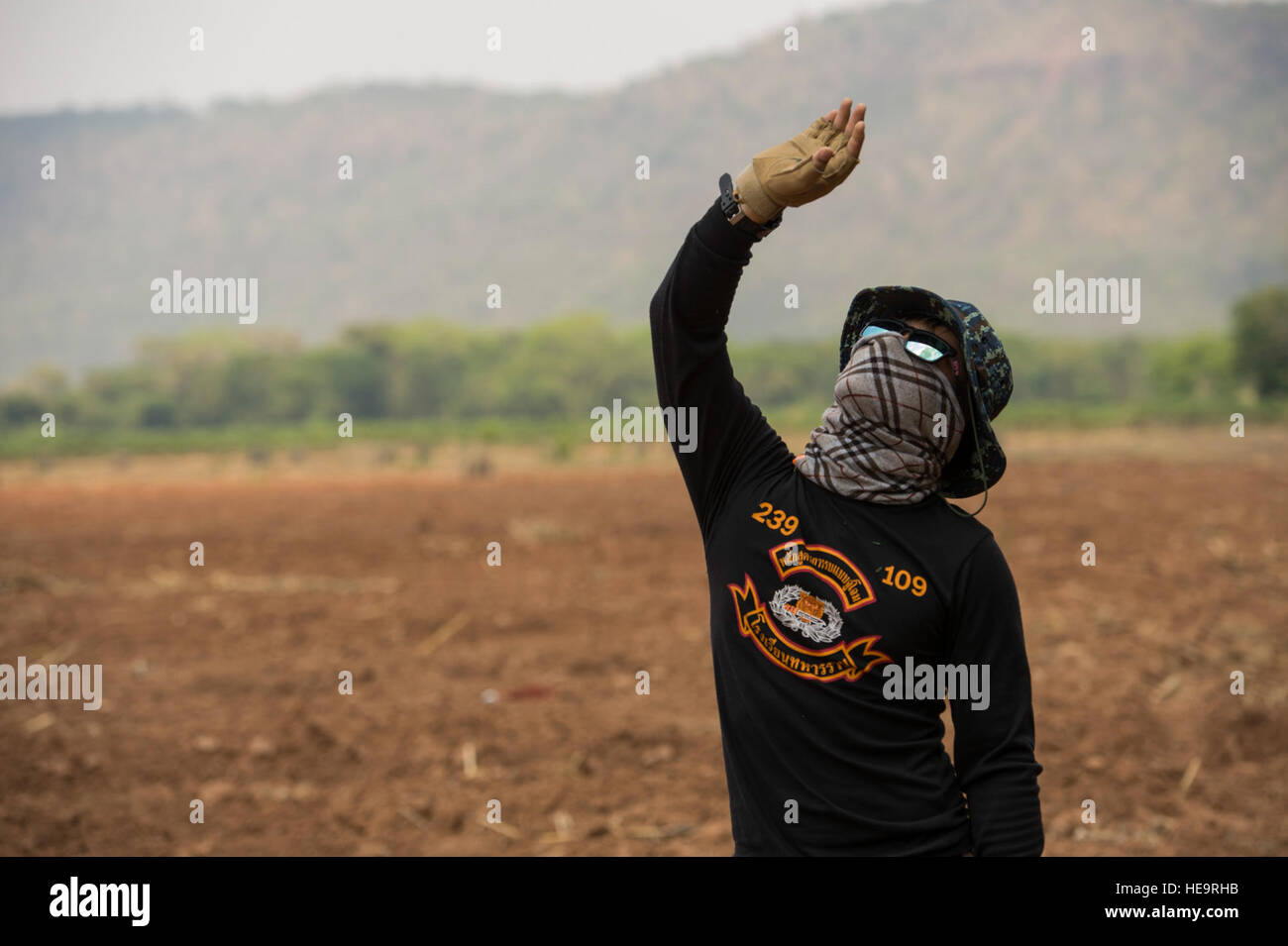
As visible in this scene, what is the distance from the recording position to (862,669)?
6.33 ft

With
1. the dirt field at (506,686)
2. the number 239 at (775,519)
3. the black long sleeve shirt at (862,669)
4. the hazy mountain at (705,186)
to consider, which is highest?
the hazy mountain at (705,186)

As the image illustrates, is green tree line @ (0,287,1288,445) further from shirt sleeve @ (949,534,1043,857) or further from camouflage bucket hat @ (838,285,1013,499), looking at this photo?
shirt sleeve @ (949,534,1043,857)

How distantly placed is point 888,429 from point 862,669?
420 mm

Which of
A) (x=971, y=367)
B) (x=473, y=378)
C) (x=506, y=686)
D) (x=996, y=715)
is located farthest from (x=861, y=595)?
(x=473, y=378)

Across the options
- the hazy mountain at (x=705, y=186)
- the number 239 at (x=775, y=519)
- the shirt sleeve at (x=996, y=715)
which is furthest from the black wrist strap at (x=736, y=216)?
the hazy mountain at (x=705, y=186)

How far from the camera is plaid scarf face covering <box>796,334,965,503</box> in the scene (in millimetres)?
2025

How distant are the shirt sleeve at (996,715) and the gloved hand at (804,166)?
2.16 ft

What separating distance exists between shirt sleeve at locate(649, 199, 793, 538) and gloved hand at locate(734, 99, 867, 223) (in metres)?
0.07

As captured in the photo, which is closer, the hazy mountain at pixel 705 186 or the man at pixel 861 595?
the man at pixel 861 595

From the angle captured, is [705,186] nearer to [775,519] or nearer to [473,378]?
[473,378]

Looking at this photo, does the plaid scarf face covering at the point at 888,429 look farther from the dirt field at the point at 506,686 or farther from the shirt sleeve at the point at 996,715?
the dirt field at the point at 506,686

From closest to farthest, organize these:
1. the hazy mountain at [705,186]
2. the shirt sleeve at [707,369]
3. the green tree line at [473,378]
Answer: the shirt sleeve at [707,369] → the green tree line at [473,378] → the hazy mountain at [705,186]

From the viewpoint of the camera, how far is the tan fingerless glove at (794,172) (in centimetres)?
189
